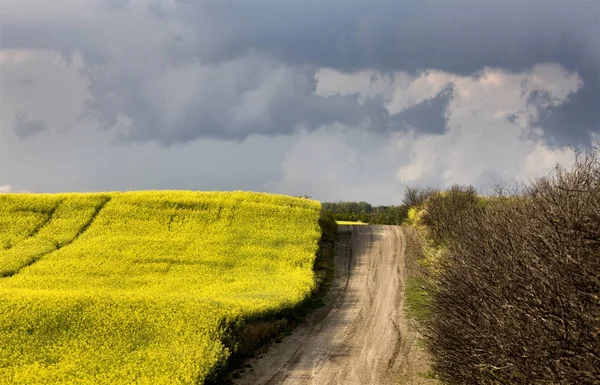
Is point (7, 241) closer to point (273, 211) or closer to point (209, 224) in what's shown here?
point (209, 224)

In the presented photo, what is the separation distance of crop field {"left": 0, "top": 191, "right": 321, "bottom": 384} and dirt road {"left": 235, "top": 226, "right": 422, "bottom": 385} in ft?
6.97

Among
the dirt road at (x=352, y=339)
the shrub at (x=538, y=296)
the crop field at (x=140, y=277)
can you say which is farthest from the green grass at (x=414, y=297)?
the shrub at (x=538, y=296)

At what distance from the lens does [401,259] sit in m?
45.1

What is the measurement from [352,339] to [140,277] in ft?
Result: 55.3

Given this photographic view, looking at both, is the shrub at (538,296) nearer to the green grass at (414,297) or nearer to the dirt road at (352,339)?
the dirt road at (352,339)

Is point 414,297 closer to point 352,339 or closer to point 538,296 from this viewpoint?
point 352,339

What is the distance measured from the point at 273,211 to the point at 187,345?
29.1 metres

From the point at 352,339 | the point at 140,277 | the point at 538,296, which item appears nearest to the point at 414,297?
the point at 352,339

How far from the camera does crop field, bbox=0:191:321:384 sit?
22953 mm

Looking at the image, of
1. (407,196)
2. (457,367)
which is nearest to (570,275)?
(457,367)

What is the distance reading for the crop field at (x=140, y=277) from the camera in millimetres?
22953

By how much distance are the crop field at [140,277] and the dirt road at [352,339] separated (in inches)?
83.7

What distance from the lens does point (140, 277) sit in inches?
1481

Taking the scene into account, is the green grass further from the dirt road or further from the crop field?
the crop field
